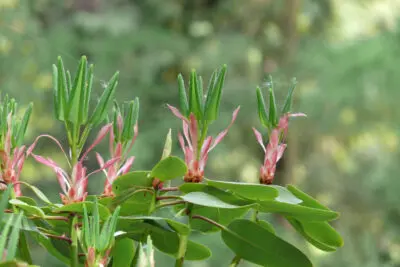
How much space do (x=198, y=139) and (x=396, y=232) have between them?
264 centimetres

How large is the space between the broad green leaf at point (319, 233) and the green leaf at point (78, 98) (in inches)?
4.4

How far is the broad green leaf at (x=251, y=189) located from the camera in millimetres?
306

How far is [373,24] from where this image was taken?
15.5ft

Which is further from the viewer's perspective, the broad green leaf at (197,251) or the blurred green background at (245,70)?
the blurred green background at (245,70)

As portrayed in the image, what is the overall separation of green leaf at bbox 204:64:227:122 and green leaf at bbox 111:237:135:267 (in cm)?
9

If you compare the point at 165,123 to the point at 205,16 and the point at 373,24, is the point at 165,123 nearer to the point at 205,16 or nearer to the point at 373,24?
the point at 205,16

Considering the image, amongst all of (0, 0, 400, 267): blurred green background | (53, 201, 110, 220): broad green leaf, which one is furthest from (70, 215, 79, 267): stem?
(0, 0, 400, 267): blurred green background

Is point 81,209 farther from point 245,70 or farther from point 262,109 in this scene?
point 245,70

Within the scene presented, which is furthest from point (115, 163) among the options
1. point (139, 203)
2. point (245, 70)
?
point (245, 70)

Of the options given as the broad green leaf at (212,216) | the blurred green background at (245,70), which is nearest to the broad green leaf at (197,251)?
the broad green leaf at (212,216)

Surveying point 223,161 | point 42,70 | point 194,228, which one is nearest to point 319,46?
point 223,161

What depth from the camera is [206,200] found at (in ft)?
0.99

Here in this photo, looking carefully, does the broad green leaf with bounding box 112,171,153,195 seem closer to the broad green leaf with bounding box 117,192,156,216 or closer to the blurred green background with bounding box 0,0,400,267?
the broad green leaf with bounding box 117,192,156,216

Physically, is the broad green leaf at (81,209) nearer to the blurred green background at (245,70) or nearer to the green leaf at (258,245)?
the green leaf at (258,245)
